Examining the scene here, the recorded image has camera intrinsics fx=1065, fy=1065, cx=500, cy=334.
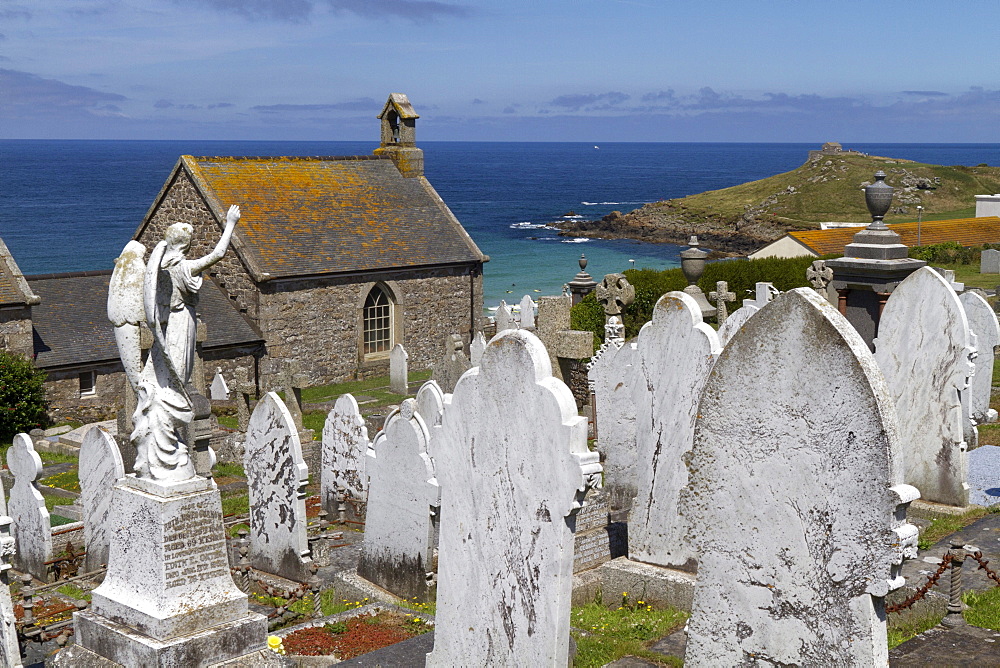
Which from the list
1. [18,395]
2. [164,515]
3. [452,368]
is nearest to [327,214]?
[18,395]

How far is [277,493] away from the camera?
10.7 m

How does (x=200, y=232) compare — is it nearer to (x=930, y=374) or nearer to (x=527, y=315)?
(x=527, y=315)

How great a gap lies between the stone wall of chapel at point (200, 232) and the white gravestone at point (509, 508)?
19.5 m

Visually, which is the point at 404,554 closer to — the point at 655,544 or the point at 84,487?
the point at 655,544

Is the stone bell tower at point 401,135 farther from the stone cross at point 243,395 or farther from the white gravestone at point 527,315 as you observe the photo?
the stone cross at point 243,395

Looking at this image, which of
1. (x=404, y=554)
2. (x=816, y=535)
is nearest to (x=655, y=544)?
(x=404, y=554)

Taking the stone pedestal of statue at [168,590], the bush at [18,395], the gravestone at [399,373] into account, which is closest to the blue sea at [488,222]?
the gravestone at [399,373]

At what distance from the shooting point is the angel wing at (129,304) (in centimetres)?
758

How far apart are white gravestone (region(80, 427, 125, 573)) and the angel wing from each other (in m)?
3.51

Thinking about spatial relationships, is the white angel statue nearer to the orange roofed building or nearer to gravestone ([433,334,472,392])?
gravestone ([433,334,472,392])

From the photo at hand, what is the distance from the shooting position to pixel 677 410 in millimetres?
8133

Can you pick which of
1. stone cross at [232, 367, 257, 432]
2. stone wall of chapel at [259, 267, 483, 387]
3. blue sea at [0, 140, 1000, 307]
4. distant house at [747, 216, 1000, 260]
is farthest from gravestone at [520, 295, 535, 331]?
blue sea at [0, 140, 1000, 307]

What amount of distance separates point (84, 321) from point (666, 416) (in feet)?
59.8

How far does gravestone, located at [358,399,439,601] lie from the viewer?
917cm
